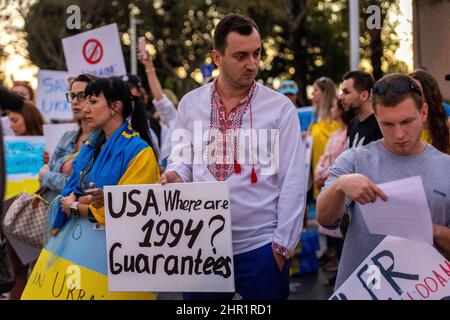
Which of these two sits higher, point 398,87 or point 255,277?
point 398,87

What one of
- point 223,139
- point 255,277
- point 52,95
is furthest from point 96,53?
point 255,277

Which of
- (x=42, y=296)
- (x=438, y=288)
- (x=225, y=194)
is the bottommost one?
(x=42, y=296)

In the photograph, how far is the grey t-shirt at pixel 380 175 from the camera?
3285 mm

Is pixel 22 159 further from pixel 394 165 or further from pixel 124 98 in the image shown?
pixel 394 165

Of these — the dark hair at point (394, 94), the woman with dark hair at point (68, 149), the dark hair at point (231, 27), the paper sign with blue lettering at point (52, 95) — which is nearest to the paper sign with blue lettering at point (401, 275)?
the dark hair at point (394, 94)

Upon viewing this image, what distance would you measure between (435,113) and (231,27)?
1.44m

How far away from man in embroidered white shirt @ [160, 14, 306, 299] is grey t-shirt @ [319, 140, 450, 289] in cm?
54

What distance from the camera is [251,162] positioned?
4000 mm

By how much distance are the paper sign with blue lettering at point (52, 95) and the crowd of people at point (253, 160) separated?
380 cm

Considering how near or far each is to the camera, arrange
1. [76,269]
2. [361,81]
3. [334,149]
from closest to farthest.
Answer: [76,269]
[361,81]
[334,149]
